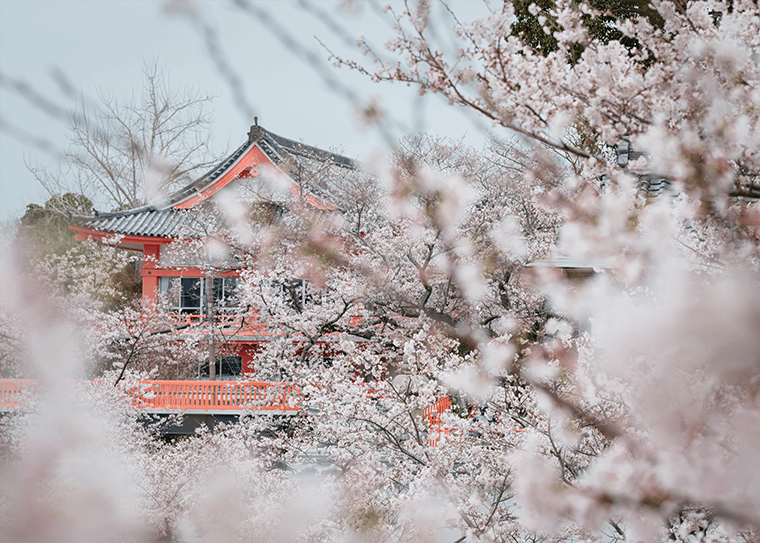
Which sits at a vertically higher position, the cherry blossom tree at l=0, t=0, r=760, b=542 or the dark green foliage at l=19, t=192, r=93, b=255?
the dark green foliage at l=19, t=192, r=93, b=255

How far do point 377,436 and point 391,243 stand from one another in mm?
4128

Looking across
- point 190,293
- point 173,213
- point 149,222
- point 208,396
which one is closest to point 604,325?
point 208,396

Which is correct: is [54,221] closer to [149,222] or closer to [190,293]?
[149,222]

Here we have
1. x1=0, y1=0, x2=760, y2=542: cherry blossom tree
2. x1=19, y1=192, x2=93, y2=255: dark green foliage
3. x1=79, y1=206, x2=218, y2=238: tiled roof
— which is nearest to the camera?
x1=0, y1=0, x2=760, y2=542: cherry blossom tree

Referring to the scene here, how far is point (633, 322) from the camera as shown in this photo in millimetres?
1076

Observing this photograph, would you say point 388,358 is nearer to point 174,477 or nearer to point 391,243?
point 391,243

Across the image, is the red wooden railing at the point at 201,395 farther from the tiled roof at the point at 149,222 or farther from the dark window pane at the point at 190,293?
the dark window pane at the point at 190,293

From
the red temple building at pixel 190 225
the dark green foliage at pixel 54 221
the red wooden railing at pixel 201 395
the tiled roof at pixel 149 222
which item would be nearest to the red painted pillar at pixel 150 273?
the red temple building at pixel 190 225

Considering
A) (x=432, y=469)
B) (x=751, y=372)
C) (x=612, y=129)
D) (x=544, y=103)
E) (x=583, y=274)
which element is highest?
(x=544, y=103)

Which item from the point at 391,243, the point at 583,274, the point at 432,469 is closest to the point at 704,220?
the point at 432,469

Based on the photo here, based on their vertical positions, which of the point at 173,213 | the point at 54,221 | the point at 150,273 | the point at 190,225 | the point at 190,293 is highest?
the point at 54,221

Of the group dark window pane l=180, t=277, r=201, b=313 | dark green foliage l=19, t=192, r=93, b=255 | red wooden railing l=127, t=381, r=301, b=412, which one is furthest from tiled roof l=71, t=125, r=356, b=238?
red wooden railing l=127, t=381, r=301, b=412

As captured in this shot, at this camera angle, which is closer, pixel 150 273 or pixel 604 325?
pixel 604 325

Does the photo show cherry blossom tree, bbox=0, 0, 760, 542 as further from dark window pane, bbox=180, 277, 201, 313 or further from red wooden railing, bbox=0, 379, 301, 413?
dark window pane, bbox=180, 277, 201, 313
